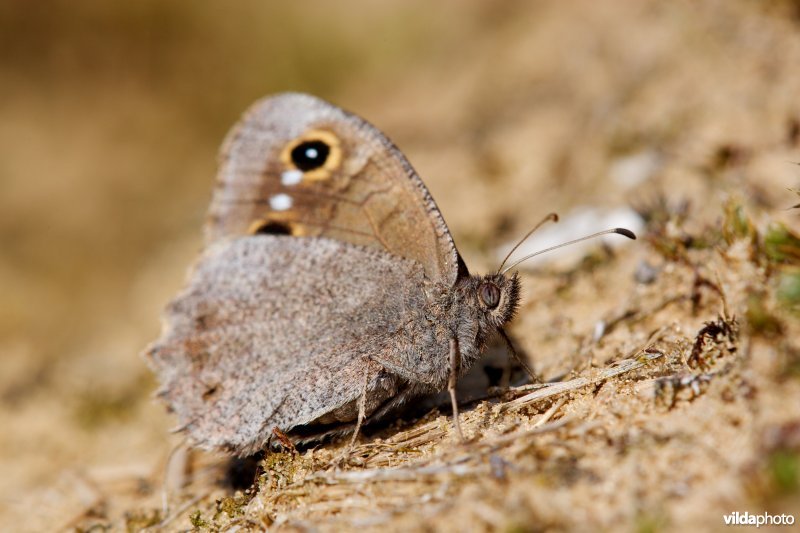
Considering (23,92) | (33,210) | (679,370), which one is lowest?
(679,370)

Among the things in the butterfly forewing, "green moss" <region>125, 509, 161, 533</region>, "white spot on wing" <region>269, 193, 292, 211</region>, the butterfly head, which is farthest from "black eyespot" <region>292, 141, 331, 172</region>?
"green moss" <region>125, 509, 161, 533</region>

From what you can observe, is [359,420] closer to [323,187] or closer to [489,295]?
[489,295]

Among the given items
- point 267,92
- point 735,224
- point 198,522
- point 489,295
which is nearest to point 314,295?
point 489,295

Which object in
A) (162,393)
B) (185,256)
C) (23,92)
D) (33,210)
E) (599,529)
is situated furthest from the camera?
(23,92)

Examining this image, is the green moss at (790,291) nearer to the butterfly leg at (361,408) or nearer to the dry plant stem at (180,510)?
the butterfly leg at (361,408)

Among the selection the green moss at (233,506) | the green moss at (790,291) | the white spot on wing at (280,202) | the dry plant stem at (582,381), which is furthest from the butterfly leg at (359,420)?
the green moss at (790,291)

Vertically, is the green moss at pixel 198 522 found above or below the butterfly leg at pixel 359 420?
below

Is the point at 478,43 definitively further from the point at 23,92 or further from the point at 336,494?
the point at 336,494

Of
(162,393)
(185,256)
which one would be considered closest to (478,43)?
(185,256)
